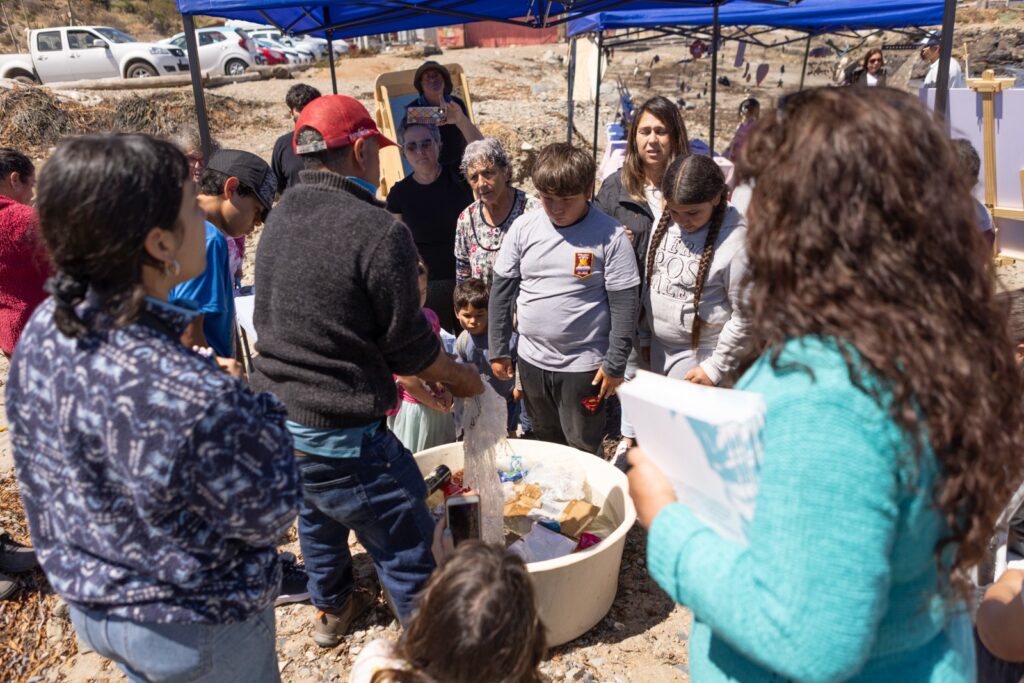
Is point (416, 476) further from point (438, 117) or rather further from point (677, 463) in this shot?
point (438, 117)

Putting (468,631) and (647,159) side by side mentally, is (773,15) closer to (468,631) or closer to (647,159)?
(647,159)

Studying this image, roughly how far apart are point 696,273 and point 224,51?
21702 mm

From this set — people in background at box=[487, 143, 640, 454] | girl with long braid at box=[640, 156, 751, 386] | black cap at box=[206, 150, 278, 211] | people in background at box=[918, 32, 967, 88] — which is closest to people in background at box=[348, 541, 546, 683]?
girl with long braid at box=[640, 156, 751, 386]

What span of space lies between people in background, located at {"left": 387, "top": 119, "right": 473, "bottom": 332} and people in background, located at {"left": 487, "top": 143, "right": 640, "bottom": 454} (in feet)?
2.41

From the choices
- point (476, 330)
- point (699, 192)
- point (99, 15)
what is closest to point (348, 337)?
point (699, 192)

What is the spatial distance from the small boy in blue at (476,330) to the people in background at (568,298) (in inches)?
9.3

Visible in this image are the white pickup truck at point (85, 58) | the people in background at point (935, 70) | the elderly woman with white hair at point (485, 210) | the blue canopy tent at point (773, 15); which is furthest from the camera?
the white pickup truck at point (85, 58)

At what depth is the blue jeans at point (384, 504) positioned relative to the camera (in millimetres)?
2123

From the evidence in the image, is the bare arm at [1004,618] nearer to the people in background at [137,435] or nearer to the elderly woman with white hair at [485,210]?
the people in background at [137,435]

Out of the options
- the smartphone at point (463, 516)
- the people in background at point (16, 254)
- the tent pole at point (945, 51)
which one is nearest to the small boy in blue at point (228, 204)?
the people in background at point (16, 254)

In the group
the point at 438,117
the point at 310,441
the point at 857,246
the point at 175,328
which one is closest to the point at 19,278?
the point at 310,441

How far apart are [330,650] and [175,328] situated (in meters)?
1.87

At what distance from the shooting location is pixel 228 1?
14.0 feet

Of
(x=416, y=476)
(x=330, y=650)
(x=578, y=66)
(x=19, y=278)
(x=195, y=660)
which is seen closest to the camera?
(x=195, y=660)
